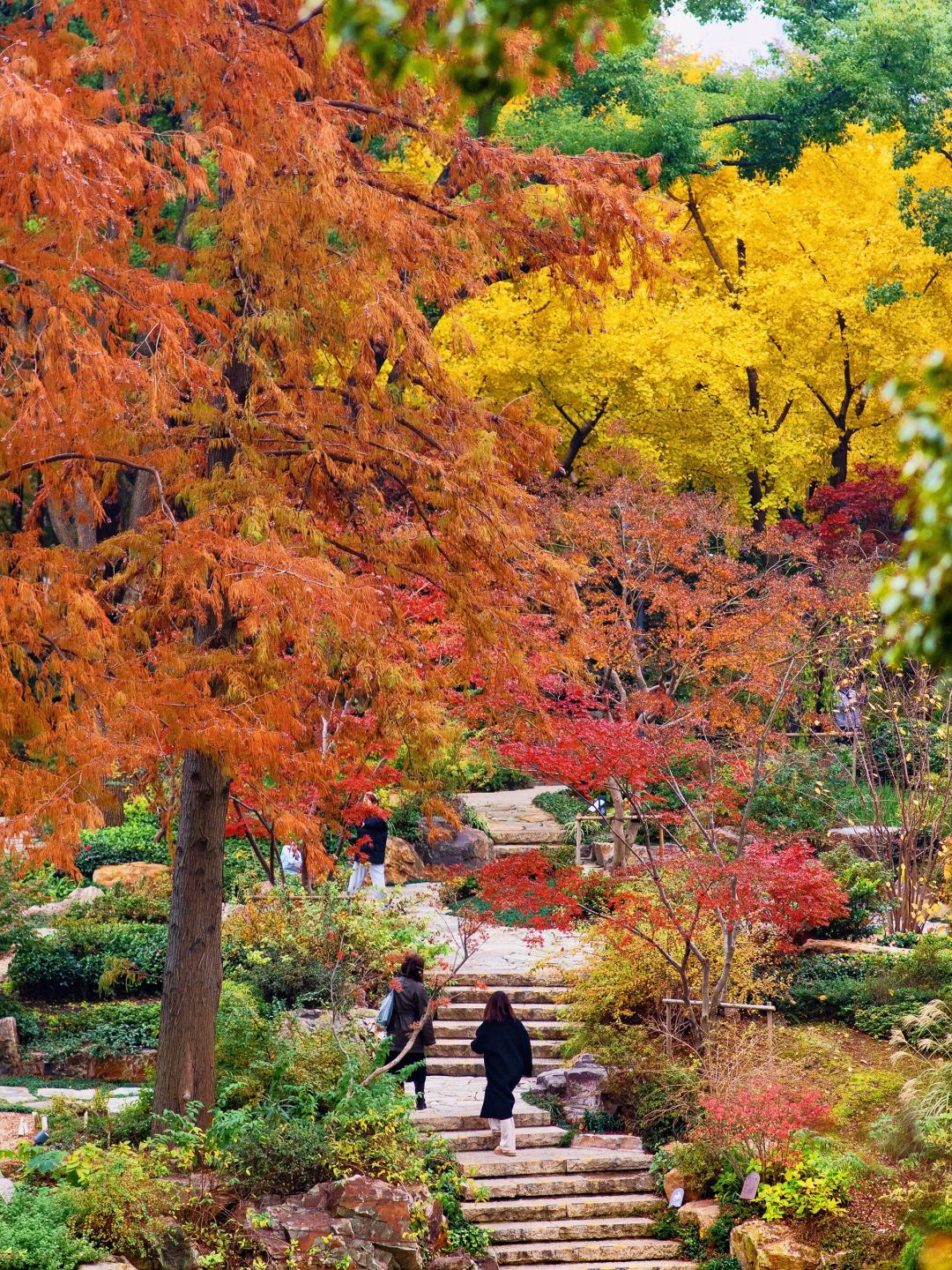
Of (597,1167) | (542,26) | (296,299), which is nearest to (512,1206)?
(597,1167)

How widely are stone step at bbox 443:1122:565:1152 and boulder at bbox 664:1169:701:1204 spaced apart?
1.22 meters

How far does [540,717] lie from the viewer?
34.7 ft

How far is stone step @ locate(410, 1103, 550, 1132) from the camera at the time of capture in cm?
1241

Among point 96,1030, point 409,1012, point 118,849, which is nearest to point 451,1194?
point 409,1012

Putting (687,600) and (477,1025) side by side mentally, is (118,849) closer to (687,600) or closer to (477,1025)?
(477,1025)

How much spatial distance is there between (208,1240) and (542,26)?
305 inches

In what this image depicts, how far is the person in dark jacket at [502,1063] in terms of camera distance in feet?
39.4

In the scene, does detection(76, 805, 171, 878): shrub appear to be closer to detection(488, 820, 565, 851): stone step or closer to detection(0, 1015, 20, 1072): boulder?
detection(488, 820, 565, 851): stone step

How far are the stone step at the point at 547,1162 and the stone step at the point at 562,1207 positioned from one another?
0.84 ft

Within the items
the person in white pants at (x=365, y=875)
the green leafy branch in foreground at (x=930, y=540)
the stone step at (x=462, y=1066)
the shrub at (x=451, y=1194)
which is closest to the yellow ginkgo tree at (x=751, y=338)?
the person in white pants at (x=365, y=875)

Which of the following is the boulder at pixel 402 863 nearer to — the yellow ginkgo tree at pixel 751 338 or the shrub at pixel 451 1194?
the yellow ginkgo tree at pixel 751 338

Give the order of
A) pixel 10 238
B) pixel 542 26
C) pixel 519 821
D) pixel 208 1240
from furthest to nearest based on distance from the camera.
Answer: pixel 519 821 < pixel 208 1240 < pixel 10 238 < pixel 542 26

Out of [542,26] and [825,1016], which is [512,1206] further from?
[542,26]

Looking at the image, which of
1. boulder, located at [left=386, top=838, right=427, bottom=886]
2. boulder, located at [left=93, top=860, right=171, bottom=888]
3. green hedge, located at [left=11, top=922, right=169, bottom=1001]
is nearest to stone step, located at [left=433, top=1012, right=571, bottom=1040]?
green hedge, located at [left=11, top=922, right=169, bottom=1001]
